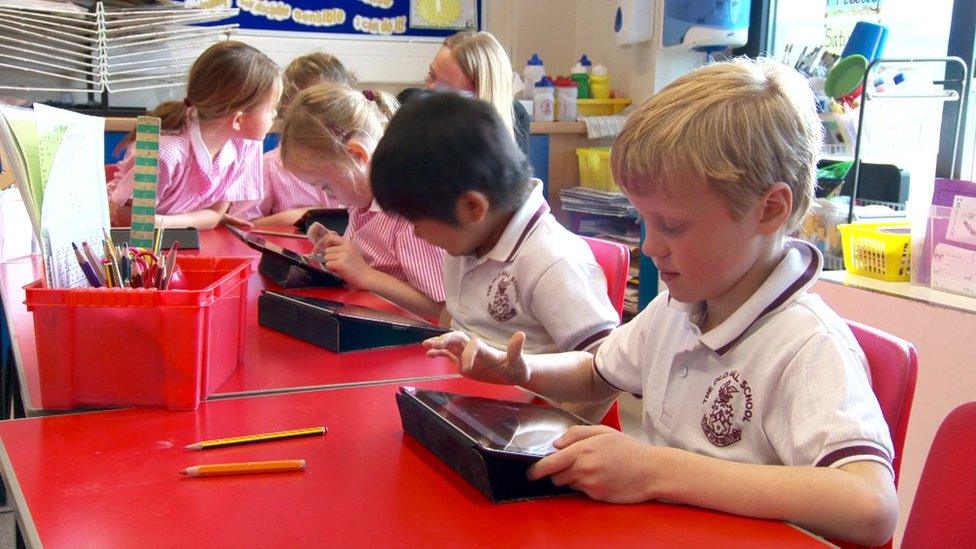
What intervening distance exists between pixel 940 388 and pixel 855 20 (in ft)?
4.90

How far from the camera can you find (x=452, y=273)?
1.53 meters

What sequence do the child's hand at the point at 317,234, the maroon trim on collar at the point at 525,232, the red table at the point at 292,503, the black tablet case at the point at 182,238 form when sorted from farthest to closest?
the black tablet case at the point at 182,238, the child's hand at the point at 317,234, the maroon trim on collar at the point at 525,232, the red table at the point at 292,503

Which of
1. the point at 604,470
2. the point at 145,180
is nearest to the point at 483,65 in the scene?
the point at 145,180

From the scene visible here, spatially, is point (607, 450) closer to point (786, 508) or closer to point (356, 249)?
point (786, 508)

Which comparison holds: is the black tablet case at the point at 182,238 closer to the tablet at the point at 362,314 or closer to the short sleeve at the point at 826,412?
the tablet at the point at 362,314

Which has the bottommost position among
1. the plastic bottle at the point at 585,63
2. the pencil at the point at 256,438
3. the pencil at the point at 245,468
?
the pencil at the point at 256,438

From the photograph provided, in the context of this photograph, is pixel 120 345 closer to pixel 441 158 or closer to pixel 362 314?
pixel 362 314

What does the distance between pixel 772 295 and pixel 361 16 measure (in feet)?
10.8

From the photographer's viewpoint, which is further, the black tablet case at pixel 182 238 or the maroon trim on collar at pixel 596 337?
the black tablet case at pixel 182 238

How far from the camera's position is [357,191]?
1.80 meters

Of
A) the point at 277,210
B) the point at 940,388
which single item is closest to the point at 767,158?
the point at 940,388

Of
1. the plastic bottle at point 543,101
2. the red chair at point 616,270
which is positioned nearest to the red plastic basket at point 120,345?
the red chair at point 616,270

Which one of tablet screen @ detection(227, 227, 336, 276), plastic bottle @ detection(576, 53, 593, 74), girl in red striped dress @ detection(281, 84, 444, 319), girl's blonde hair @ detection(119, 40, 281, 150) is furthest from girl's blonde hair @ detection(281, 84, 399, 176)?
plastic bottle @ detection(576, 53, 593, 74)

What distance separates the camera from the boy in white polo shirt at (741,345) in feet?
2.52
